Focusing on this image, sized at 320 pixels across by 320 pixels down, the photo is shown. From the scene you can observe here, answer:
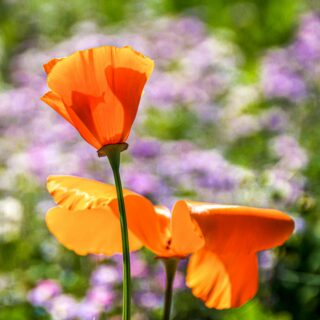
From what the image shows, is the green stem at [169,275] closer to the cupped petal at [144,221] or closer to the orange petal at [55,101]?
the cupped petal at [144,221]

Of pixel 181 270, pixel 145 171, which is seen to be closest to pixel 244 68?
pixel 145 171

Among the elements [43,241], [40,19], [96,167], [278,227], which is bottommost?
[43,241]

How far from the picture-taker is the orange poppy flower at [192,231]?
0.82m

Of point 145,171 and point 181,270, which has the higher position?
point 145,171

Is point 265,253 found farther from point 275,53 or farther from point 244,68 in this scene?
point 244,68

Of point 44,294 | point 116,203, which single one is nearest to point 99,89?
point 116,203

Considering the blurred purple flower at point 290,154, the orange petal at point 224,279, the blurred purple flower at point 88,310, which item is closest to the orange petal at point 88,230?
the orange petal at point 224,279

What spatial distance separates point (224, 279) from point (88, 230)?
0.56ft

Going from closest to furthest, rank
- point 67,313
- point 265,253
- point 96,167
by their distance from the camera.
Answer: point 67,313 → point 265,253 → point 96,167

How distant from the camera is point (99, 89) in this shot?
817 millimetres

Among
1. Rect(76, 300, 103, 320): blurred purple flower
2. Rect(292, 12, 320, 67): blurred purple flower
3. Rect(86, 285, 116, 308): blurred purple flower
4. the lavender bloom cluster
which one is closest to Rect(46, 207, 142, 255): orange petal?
Rect(76, 300, 103, 320): blurred purple flower

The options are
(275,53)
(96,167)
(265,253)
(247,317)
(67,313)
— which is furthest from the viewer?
(275,53)

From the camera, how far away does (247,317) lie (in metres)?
1.28

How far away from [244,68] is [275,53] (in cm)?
77
